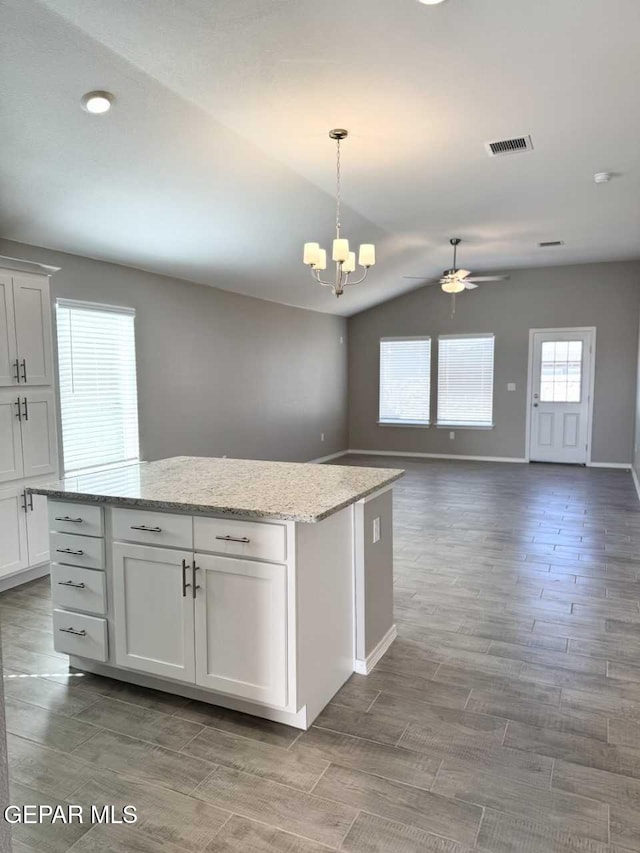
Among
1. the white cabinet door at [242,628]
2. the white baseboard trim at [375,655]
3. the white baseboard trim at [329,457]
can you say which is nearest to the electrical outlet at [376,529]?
the white baseboard trim at [375,655]

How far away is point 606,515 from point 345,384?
5.43 metres

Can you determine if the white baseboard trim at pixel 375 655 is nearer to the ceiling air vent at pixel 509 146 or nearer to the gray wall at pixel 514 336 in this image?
the ceiling air vent at pixel 509 146

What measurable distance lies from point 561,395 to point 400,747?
7.68 metres

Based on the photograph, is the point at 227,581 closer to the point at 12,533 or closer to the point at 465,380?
the point at 12,533

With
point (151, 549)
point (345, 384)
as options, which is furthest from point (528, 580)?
point (345, 384)

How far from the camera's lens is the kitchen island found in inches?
87.7

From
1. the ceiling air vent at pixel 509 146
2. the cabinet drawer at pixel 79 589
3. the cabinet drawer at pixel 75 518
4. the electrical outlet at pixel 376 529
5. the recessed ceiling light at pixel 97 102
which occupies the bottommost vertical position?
the cabinet drawer at pixel 79 589

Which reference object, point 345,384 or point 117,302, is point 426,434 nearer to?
point 345,384

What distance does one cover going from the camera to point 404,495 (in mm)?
6734

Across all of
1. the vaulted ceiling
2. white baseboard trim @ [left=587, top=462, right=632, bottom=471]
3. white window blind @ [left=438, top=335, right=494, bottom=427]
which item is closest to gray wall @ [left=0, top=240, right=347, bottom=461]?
the vaulted ceiling

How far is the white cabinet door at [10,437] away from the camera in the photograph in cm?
371

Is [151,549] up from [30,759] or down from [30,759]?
up

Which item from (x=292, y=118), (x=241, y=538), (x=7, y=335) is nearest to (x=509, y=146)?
(x=292, y=118)

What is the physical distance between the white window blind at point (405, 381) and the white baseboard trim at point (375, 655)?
6984mm
